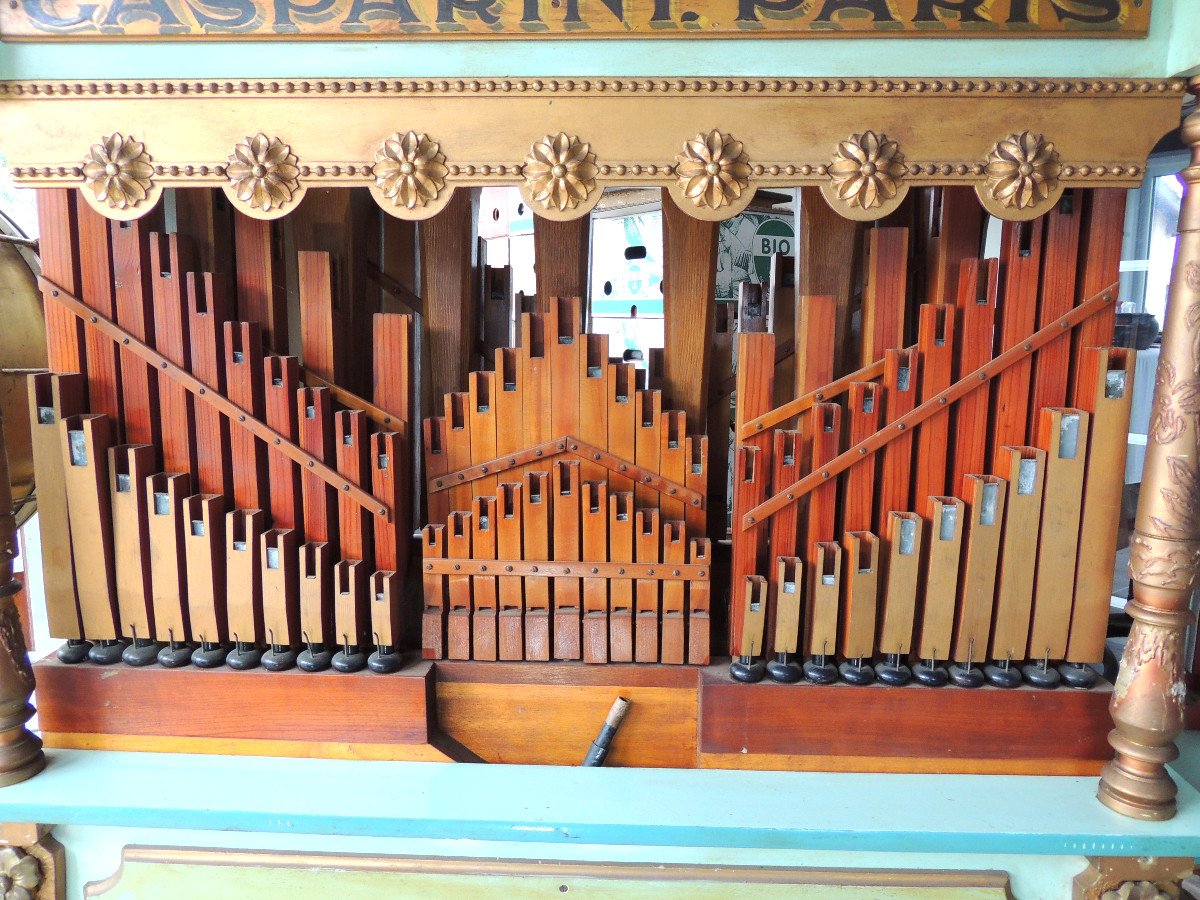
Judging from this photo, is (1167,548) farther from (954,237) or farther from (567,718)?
(567,718)

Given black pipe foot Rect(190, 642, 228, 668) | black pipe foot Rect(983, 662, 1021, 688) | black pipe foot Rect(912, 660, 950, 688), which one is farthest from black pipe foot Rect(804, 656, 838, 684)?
black pipe foot Rect(190, 642, 228, 668)

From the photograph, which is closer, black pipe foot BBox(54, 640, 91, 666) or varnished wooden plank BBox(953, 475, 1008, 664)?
varnished wooden plank BBox(953, 475, 1008, 664)

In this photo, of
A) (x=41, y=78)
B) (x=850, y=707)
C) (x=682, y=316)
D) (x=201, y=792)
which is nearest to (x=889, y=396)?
(x=682, y=316)

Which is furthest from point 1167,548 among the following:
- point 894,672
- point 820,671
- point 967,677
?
point 820,671

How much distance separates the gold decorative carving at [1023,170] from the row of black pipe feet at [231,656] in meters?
1.46

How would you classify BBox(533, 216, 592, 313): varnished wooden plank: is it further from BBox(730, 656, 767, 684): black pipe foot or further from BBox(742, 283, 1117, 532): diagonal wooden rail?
BBox(730, 656, 767, 684): black pipe foot

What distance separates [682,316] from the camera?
1.72 metres

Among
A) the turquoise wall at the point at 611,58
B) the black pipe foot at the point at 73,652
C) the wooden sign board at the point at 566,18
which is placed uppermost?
the wooden sign board at the point at 566,18

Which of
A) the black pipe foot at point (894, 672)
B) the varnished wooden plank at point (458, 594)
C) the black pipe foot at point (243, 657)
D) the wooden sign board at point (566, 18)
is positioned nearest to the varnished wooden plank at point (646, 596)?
the varnished wooden plank at point (458, 594)

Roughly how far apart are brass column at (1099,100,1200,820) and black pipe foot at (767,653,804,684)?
1.85 feet

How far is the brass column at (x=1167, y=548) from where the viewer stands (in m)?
1.40

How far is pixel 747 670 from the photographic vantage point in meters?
1.60

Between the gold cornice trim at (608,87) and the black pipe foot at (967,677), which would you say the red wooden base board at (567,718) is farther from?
the gold cornice trim at (608,87)

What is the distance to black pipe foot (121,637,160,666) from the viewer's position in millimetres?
1652
